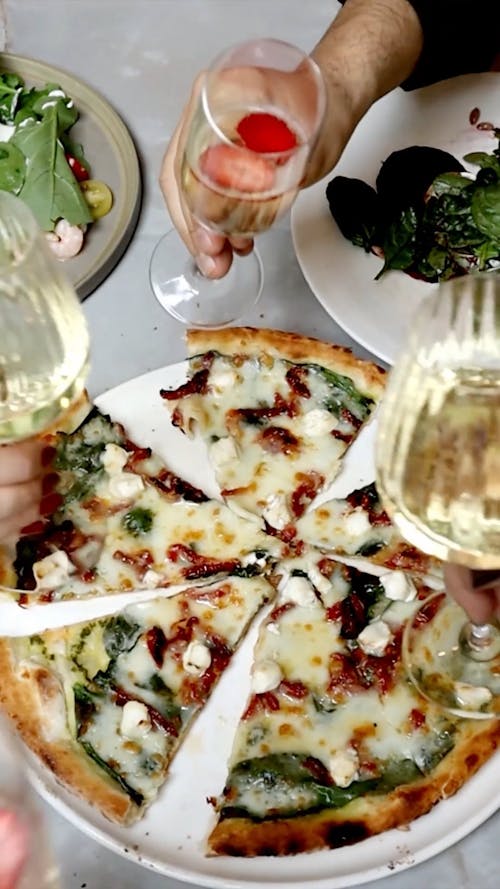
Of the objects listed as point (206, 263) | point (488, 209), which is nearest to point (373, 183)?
point (488, 209)

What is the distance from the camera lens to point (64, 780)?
1147 millimetres

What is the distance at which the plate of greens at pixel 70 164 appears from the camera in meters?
1.47

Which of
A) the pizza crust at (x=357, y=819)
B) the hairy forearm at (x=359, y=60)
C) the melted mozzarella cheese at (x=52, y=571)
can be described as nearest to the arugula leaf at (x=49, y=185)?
the hairy forearm at (x=359, y=60)

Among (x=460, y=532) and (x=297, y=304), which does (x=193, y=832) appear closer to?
(x=460, y=532)

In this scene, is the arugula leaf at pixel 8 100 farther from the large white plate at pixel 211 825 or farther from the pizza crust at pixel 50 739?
the large white plate at pixel 211 825

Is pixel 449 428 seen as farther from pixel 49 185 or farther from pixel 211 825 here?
pixel 49 185

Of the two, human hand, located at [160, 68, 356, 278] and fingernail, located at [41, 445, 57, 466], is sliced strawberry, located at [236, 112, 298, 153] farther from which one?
fingernail, located at [41, 445, 57, 466]

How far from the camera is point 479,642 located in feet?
3.99

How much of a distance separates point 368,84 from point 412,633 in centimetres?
68

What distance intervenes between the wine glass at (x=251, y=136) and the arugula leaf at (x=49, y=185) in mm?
263

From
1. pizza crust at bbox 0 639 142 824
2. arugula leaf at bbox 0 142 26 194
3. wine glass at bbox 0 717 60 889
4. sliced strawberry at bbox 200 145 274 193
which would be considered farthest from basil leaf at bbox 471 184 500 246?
wine glass at bbox 0 717 60 889

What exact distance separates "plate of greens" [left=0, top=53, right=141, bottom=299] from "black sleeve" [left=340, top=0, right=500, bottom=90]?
1.36 feet

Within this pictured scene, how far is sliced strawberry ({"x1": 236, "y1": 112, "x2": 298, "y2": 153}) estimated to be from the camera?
118 centimetres

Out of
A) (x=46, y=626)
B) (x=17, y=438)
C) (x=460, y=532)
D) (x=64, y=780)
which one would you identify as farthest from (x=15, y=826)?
(x=46, y=626)
